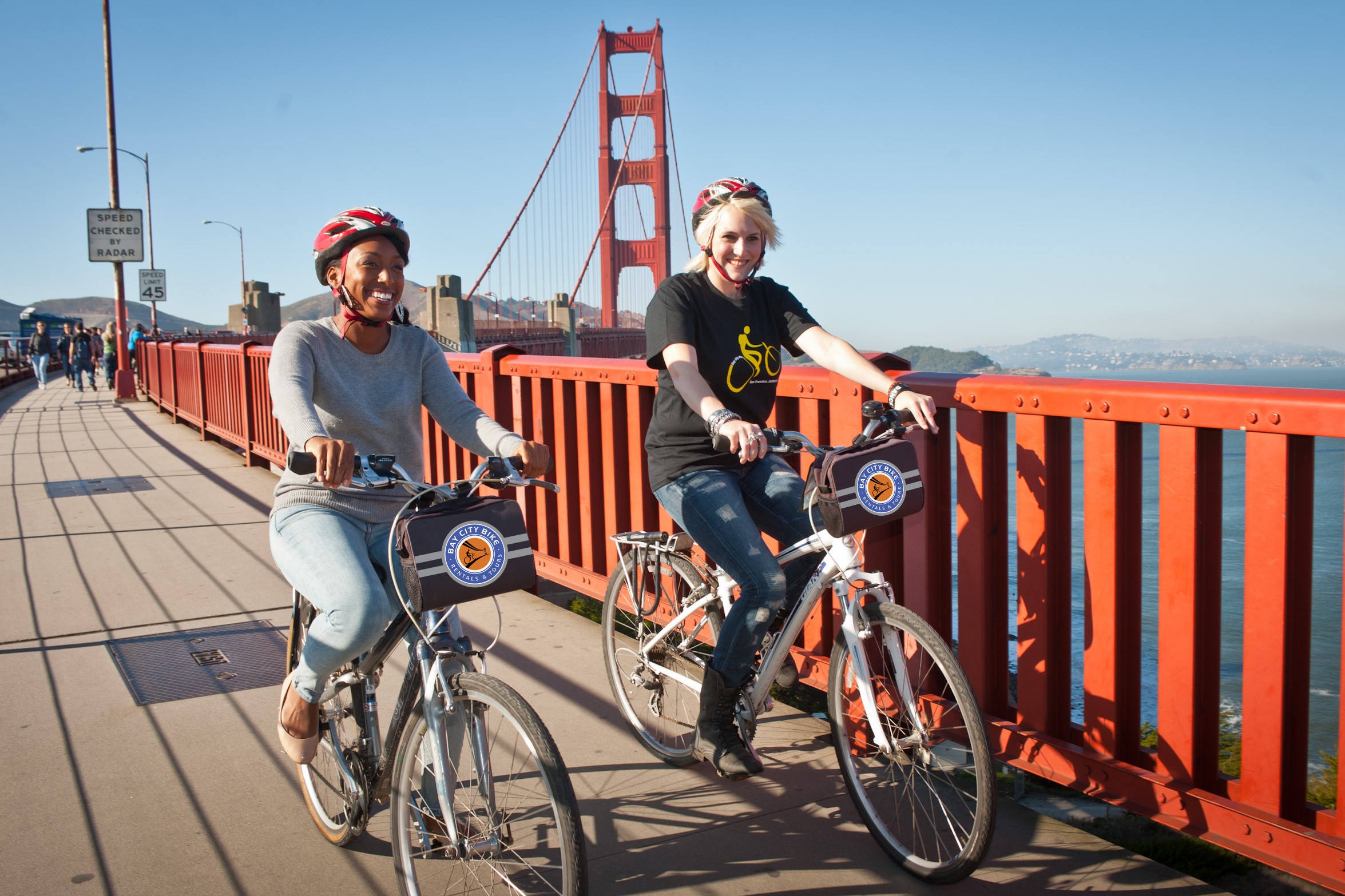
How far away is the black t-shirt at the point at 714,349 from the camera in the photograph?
2807mm

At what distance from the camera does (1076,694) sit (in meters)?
12.7

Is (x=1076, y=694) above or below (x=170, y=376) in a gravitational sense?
below

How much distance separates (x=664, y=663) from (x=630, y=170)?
5717 centimetres

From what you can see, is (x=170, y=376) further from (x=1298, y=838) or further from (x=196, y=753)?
(x=1298, y=838)

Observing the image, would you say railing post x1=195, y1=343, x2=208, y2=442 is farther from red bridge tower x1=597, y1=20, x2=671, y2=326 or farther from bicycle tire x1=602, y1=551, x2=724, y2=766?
red bridge tower x1=597, y1=20, x2=671, y2=326

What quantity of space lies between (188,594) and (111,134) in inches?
796

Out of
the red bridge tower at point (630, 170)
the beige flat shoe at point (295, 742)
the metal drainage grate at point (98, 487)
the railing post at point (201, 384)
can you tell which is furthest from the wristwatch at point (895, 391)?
the red bridge tower at point (630, 170)

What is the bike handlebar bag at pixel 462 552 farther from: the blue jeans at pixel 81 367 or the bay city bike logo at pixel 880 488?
the blue jeans at pixel 81 367

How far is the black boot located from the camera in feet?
9.09

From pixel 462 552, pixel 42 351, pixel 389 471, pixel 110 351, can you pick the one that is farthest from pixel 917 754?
pixel 110 351

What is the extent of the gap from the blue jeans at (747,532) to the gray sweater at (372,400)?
1.94 feet

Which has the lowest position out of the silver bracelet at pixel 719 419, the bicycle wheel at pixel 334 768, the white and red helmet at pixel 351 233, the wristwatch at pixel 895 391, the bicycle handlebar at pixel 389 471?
the bicycle wheel at pixel 334 768

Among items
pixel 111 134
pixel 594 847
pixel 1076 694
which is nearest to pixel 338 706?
pixel 594 847

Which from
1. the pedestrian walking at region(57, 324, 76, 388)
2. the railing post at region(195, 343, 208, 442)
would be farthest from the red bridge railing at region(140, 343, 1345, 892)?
the pedestrian walking at region(57, 324, 76, 388)
